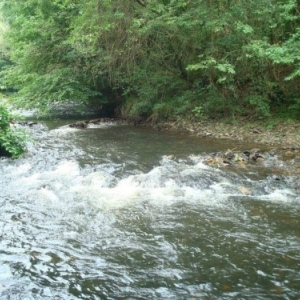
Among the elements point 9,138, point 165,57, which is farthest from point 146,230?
point 165,57

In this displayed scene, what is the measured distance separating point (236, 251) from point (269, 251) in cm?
39

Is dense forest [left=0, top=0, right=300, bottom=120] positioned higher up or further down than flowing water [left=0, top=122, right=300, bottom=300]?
higher up

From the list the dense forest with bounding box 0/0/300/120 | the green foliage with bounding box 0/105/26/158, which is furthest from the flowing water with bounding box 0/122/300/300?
the dense forest with bounding box 0/0/300/120

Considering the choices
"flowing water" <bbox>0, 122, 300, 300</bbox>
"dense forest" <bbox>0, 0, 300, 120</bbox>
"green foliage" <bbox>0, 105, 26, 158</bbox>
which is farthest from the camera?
"dense forest" <bbox>0, 0, 300, 120</bbox>

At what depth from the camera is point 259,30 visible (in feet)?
36.7

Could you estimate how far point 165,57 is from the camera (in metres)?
13.9

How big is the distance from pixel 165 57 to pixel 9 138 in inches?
252

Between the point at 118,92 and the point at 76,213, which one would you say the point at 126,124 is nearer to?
the point at 118,92

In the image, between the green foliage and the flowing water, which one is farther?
the green foliage

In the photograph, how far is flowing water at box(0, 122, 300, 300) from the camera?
12.9 ft

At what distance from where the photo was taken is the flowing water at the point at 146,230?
3920 mm

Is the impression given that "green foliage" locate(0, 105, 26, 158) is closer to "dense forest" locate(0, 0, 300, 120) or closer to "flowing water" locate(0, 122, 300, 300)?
"flowing water" locate(0, 122, 300, 300)

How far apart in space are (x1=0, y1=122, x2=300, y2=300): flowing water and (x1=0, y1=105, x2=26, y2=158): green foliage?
1.78 ft

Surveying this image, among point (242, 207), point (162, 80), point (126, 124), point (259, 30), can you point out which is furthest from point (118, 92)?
point (242, 207)
